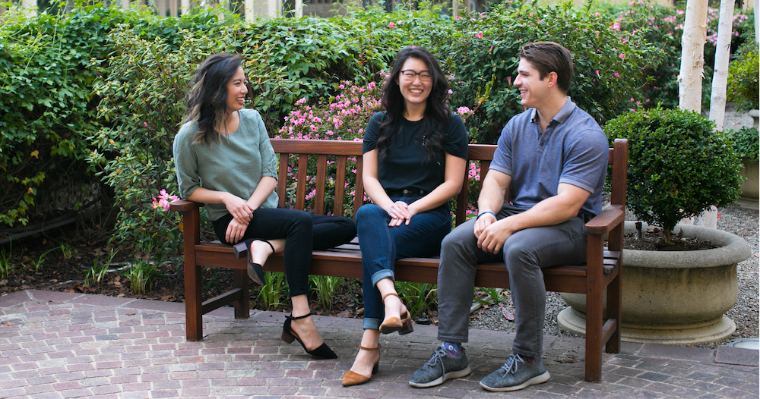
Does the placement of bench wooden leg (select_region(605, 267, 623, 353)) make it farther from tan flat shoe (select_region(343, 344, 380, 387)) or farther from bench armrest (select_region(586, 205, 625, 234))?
tan flat shoe (select_region(343, 344, 380, 387))

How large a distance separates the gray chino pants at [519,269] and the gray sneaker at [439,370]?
0.09 metres

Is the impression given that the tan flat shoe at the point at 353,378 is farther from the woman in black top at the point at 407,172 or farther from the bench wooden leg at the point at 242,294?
the bench wooden leg at the point at 242,294

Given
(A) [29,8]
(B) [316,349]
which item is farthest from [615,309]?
(A) [29,8]

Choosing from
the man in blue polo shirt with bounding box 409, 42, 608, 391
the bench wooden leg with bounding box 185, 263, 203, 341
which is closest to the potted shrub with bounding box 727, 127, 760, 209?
the man in blue polo shirt with bounding box 409, 42, 608, 391

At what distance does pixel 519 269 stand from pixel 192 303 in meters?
1.80

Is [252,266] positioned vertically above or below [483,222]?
below

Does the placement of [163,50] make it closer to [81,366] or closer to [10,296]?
[10,296]

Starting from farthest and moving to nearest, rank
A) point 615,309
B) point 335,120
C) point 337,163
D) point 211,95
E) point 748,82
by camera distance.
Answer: point 748,82, point 335,120, point 337,163, point 211,95, point 615,309

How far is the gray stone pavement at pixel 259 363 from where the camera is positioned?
9.77ft

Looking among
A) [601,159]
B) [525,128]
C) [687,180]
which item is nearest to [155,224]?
[525,128]

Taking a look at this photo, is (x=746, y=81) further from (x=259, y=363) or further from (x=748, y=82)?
(x=259, y=363)

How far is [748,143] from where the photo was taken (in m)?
7.13

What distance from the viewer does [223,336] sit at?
3.74 meters

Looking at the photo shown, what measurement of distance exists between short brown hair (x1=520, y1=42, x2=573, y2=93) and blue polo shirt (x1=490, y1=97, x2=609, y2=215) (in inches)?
5.7
